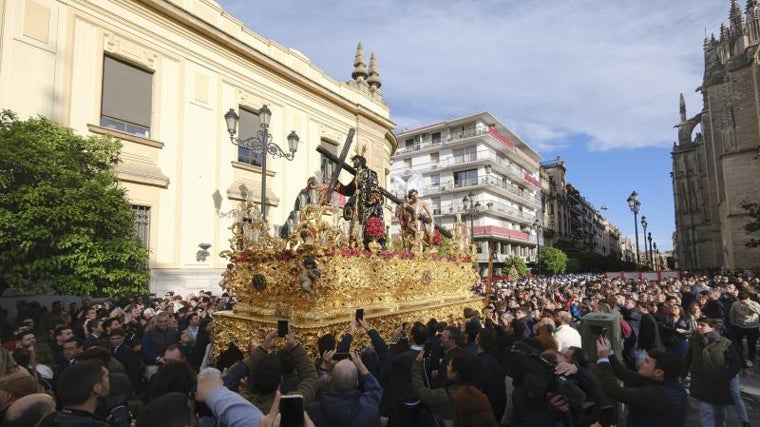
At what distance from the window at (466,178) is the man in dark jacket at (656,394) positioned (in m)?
41.5

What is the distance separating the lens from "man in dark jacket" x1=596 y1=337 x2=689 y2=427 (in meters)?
3.33

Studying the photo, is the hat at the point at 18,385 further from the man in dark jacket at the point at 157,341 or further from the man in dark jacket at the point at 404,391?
the man in dark jacket at the point at 157,341

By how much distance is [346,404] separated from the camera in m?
2.96

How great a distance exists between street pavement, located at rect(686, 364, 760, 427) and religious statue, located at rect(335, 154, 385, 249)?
20.2ft

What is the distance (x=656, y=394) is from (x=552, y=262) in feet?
128

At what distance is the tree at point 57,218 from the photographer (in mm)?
9219

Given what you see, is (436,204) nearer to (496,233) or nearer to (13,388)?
(496,233)

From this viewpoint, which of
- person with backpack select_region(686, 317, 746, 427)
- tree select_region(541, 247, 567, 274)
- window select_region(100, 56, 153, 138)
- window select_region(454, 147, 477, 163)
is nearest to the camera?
person with backpack select_region(686, 317, 746, 427)

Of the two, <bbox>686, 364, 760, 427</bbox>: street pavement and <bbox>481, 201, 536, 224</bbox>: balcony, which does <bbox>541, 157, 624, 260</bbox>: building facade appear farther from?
<bbox>686, 364, 760, 427</bbox>: street pavement

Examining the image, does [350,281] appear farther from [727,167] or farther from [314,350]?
[727,167]

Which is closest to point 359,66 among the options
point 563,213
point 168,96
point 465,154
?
point 168,96

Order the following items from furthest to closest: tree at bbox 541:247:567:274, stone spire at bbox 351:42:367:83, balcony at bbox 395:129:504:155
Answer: balcony at bbox 395:129:504:155 < tree at bbox 541:247:567:274 < stone spire at bbox 351:42:367:83

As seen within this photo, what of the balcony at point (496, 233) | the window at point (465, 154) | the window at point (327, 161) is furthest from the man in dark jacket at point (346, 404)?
the window at point (465, 154)

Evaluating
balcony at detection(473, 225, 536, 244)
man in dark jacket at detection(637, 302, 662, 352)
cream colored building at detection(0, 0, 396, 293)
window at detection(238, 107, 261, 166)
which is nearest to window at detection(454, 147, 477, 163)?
balcony at detection(473, 225, 536, 244)
